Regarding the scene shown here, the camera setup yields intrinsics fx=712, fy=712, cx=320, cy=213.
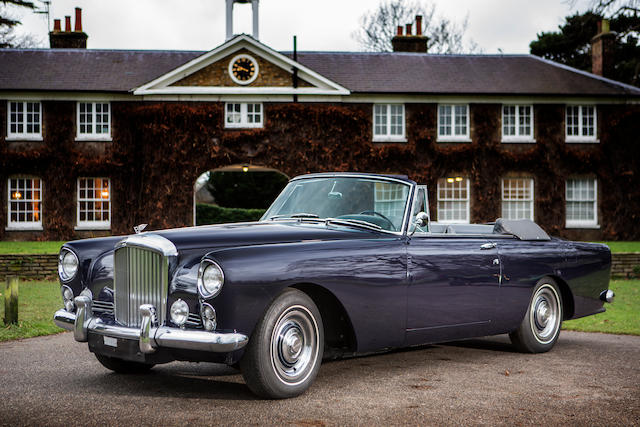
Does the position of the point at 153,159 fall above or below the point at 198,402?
above

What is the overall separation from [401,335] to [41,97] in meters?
22.9

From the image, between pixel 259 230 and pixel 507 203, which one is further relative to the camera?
pixel 507 203

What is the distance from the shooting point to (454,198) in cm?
2634

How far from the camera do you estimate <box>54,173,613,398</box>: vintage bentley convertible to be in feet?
14.7

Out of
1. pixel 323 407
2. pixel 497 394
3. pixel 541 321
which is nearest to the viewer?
pixel 323 407

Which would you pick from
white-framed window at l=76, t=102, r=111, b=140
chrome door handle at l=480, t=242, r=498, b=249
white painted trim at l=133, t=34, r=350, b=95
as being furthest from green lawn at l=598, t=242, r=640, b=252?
white-framed window at l=76, t=102, r=111, b=140

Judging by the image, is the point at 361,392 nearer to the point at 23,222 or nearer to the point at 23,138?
the point at 23,222

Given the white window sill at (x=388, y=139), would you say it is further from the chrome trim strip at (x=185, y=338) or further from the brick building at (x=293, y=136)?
the chrome trim strip at (x=185, y=338)

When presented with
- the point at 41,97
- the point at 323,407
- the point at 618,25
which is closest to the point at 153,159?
the point at 41,97

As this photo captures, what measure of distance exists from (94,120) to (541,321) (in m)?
21.6

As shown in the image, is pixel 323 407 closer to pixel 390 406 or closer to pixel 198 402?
pixel 390 406

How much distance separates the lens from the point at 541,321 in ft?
22.8

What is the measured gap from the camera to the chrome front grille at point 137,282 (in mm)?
4629

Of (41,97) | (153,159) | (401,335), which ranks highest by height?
(41,97)
